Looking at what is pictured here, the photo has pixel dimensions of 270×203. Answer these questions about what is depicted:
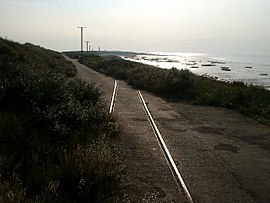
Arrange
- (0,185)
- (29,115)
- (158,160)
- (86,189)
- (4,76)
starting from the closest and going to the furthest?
(0,185), (86,189), (158,160), (29,115), (4,76)

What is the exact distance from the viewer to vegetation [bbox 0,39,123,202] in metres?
6.02

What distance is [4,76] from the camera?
11312mm

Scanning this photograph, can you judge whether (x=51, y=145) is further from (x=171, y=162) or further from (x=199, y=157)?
(x=199, y=157)

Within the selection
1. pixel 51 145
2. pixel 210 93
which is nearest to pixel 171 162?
pixel 51 145

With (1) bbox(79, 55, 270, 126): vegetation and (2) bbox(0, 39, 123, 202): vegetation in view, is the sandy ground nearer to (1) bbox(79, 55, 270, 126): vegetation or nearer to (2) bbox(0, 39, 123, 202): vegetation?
(2) bbox(0, 39, 123, 202): vegetation

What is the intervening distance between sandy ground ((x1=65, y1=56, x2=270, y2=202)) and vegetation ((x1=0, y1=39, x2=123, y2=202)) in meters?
0.58

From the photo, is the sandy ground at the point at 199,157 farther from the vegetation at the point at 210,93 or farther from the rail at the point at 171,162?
the vegetation at the point at 210,93

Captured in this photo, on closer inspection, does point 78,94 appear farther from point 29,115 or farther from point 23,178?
point 23,178

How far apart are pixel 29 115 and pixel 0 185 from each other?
13.1ft

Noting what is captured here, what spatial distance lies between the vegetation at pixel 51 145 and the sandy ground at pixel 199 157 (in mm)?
578

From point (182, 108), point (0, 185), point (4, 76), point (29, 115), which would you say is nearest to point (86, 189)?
point (0, 185)

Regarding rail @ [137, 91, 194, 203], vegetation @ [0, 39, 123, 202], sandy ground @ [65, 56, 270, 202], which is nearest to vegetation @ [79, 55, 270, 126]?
sandy ground @ [65, 56, 270, 202]

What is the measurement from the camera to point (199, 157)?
9.01 m

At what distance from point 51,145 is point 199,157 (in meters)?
3.56
